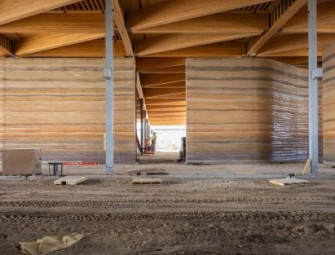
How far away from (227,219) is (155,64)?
15189 millimetres

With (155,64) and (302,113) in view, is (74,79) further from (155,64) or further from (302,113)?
(302,113)

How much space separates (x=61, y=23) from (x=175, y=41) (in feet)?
16.4

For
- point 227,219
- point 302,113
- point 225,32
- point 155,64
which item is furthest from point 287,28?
point 227,219

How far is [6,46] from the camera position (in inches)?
628

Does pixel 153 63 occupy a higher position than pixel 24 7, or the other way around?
pixel 24 7

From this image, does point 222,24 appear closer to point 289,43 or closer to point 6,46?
point 289,43

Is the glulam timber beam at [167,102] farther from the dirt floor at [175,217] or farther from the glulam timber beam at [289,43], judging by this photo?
the dirt floor at [175,217]

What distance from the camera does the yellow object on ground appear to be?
362 centimetres

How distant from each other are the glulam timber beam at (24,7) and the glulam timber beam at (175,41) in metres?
6.01

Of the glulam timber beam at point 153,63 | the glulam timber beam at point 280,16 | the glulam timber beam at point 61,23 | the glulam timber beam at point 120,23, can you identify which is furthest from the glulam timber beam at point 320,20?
the glulam timber beam at point 61,23

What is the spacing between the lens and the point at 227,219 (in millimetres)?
5039

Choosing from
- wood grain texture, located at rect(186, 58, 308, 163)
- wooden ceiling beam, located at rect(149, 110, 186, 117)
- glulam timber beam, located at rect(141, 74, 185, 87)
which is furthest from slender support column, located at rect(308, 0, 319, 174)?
wooden ceiling beam, located at rect(149, 110, 186, 117)

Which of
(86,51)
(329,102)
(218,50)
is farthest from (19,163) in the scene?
(329,102)

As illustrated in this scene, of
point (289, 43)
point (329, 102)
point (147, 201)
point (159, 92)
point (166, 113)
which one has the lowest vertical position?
point (147, 201)
